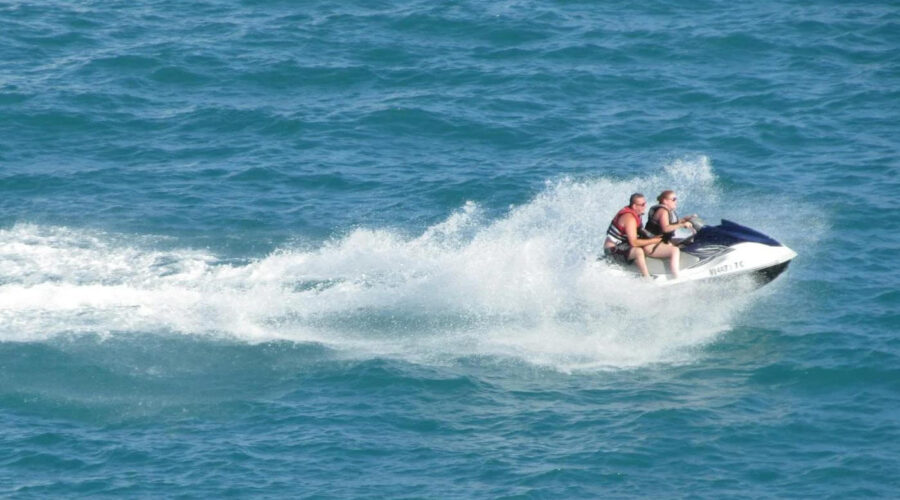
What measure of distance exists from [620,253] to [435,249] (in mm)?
4799

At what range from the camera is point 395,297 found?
96.9ft

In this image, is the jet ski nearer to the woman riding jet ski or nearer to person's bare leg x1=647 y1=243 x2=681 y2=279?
the woman riding jet ski

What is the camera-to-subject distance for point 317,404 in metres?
25.8

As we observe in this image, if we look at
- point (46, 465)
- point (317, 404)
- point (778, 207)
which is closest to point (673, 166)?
point (778, 207)

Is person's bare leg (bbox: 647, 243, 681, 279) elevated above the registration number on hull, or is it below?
above

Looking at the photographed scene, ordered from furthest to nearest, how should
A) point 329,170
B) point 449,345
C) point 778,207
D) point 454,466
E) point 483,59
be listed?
point 483,59 < point 329,170 < point 778,207 < point 449,345 < point 454,466

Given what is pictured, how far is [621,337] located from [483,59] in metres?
15.6

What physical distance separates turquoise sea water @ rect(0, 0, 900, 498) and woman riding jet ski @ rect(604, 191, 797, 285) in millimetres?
451

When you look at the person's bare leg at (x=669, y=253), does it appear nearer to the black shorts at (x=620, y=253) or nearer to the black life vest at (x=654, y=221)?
the black life vest at (x=654, y=221)

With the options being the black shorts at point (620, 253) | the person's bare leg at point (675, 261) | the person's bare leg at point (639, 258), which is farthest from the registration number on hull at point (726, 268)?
the black shorts at point (620, 253)

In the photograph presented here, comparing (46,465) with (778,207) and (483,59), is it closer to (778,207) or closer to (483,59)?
(778,207)

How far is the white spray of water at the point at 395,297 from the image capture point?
27.9 metres

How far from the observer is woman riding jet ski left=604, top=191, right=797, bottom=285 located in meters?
27.9

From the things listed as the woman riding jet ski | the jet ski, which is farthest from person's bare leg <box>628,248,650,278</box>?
the jet ski
